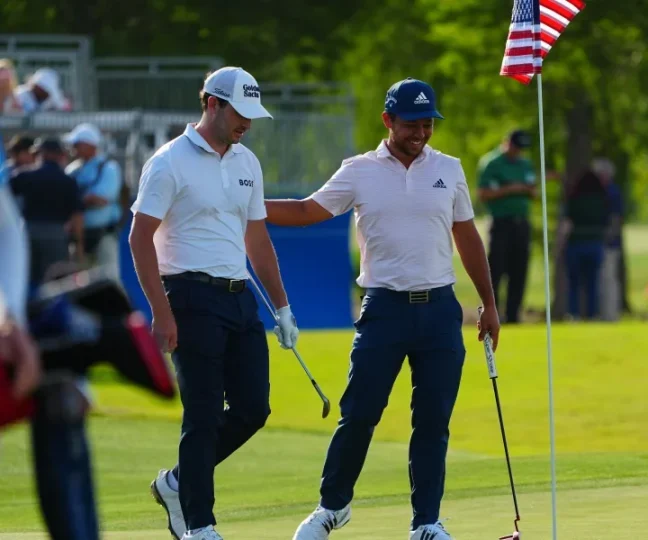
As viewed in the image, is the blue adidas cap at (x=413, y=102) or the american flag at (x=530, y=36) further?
the american flag at (x=530, y=36)

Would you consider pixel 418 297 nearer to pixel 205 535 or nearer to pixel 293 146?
pixel 205 535

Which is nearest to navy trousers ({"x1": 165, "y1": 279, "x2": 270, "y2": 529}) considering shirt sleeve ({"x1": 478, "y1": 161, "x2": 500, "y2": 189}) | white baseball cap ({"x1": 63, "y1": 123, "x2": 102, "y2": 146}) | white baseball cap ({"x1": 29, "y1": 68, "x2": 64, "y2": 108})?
white baseball cap ({"x1": 63, "y1": 123, "x2": 102, "y2": 146})

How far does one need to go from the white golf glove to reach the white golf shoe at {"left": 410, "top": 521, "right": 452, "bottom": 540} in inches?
39.7

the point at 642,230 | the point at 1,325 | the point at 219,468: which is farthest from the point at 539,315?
the point at 642,230

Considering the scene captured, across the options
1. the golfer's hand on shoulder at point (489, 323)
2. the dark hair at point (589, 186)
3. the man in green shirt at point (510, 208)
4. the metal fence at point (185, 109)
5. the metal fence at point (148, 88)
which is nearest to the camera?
the golfer's hand on shoulder at point (489, 323)

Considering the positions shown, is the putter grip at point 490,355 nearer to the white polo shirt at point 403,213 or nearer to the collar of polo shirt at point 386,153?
the white polo shirt at point 403,213

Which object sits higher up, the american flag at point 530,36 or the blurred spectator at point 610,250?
the american flag at point 530,36

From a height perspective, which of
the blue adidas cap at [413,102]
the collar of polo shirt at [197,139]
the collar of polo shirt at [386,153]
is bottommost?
the collar of polo shirt at [386,153]

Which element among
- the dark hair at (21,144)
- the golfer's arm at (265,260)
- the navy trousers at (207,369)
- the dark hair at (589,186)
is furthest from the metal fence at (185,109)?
the navy trousers at (207,369)

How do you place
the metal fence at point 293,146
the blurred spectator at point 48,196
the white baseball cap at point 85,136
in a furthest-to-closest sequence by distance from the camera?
the metal fence at point 293,146, the white baseball cap at point 85,136, the blurred spectator at point 48,196

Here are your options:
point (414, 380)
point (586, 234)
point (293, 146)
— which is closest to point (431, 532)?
point (414, 380)

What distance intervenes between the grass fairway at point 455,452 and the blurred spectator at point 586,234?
291cm

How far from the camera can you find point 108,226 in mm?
17109

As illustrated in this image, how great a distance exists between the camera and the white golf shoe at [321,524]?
746 cm
